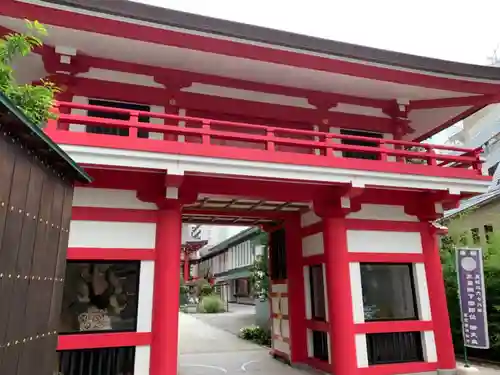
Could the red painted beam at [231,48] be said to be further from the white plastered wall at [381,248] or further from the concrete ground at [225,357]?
the concrete ground at [225,357]

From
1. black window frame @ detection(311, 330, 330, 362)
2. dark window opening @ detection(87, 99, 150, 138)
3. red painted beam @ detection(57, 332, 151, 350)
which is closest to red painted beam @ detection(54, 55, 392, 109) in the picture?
dark window opening @ detection(87, 99, 150, 138)

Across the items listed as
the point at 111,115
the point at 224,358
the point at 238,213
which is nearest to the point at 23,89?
the point at 111,115

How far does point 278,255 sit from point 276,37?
6.00 m

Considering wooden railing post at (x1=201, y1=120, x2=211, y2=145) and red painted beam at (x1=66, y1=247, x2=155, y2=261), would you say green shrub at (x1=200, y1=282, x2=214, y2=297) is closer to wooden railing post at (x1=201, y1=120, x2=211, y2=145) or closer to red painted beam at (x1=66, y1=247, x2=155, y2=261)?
red painted beam at (x1=66, y1=247, x2=155, y2=261)

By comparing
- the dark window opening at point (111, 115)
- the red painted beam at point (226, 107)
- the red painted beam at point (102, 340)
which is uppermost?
the red painted beam at point (226, 107)

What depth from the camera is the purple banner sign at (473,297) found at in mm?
9266

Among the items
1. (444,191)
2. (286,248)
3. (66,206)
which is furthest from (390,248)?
(66,206)

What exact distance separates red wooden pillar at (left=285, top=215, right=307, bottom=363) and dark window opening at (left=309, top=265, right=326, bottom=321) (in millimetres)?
288

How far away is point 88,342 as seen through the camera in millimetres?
6750

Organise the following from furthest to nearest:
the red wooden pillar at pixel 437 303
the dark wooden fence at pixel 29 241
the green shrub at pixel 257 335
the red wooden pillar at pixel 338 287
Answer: the green shrub at pixel 257 335 < the red wooden pillar at pixel 437 303 < the red wooden pillar at pixel 338 287 < the dark wooden fence at pixel 29 241

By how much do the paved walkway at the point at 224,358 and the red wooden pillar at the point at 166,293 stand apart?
2.84m

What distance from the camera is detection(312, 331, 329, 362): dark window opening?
29.9 ft

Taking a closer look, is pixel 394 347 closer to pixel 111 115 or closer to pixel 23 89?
pixel 111 115

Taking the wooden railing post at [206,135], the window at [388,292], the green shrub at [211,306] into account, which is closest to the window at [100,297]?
the wooden railing post at [206,135]
